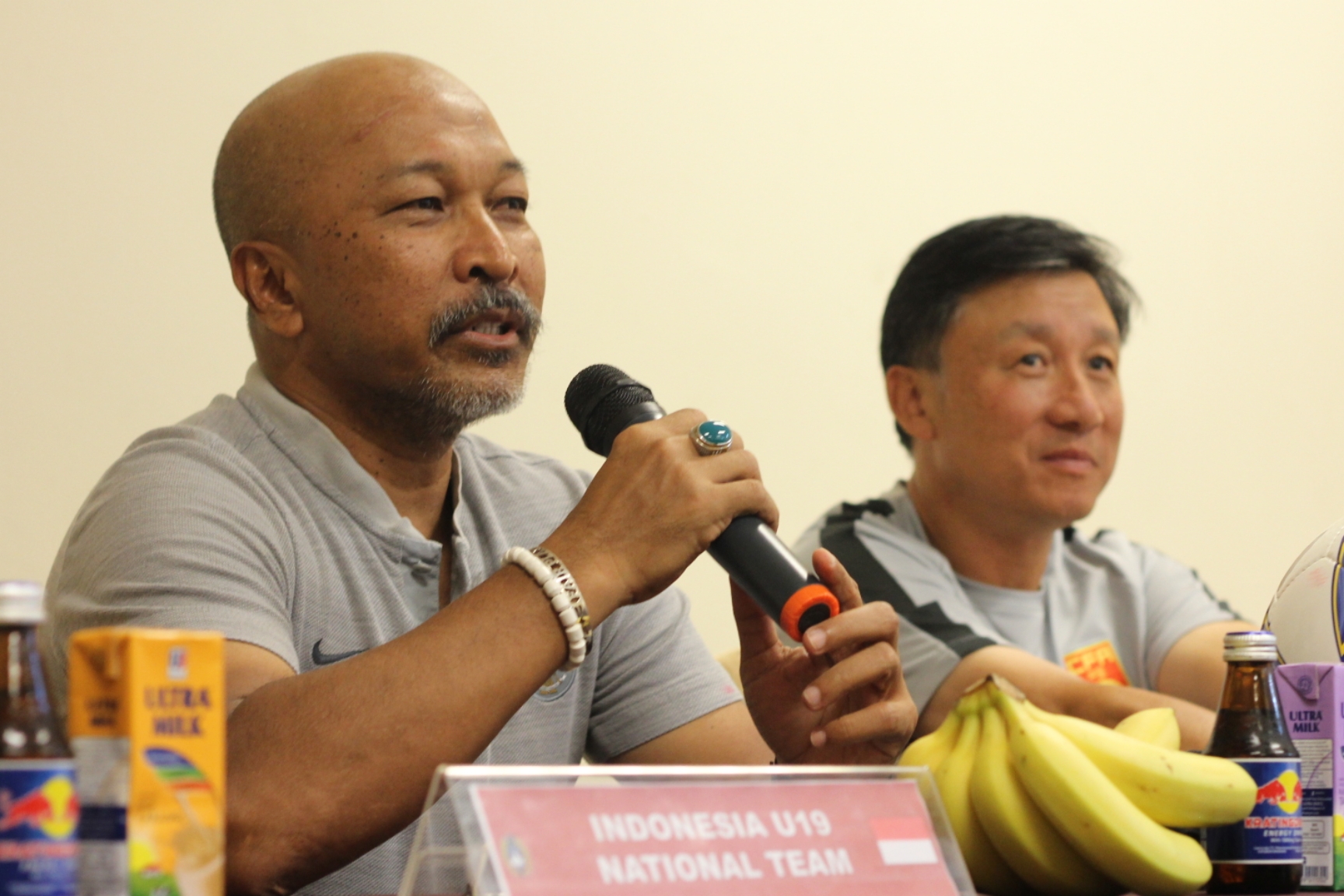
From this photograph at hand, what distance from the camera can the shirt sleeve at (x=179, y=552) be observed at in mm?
972

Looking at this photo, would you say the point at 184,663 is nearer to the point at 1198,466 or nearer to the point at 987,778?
the point at 987,778

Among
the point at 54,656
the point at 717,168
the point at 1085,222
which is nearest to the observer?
the point at 54,656

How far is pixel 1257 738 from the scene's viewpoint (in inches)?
31.5

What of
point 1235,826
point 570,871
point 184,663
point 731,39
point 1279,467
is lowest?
point 1279,467

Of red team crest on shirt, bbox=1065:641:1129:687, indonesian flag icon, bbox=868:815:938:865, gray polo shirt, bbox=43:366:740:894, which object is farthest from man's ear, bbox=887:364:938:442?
indonesian flag icon, bbox=868:815:938:865

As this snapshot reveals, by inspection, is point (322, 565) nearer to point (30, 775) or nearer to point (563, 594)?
point (563, 594)

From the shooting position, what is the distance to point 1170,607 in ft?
6.40

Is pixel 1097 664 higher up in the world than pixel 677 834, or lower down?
lower down

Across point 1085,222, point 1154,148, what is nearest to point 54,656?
point 1085,222

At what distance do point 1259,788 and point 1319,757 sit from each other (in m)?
0.07

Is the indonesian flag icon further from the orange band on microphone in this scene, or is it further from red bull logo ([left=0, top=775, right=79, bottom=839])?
red bull logo ([left=0, top=775, right=79, bottom=839])

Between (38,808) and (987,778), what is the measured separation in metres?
0.49

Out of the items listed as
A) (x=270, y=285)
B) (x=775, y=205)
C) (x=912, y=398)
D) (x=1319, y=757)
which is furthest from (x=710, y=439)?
(x=775, y=205)

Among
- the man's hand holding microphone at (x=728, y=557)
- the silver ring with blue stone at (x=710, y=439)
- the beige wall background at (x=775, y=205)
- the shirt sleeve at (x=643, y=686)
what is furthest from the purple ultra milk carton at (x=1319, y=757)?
the beige wall background at (x=775, y=205)
